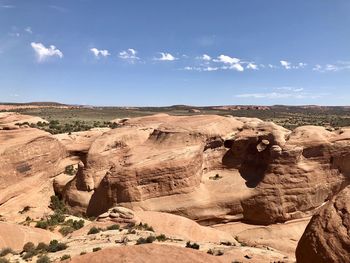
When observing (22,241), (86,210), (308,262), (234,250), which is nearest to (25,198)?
(86,210)

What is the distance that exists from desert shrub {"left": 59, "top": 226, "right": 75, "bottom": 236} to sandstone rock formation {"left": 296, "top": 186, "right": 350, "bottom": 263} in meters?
17.5

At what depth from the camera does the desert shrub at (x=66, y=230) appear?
26250 mm

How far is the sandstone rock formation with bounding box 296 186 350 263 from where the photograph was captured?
11.3 metres

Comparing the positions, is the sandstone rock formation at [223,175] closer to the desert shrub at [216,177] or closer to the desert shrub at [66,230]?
the desert shrub at [216,177]

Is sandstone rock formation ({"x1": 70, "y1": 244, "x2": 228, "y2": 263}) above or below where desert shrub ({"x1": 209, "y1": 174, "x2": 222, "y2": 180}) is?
below

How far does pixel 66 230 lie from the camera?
26.4 metres

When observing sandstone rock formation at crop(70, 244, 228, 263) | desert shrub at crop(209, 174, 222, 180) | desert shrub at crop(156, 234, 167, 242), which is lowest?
desert shrub at crop(156, 234, 167, 242)

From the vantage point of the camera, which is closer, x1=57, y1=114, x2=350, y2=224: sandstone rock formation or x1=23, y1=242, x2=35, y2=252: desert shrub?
x1=23, y1=242, x2=35, y2=252: desert shrub

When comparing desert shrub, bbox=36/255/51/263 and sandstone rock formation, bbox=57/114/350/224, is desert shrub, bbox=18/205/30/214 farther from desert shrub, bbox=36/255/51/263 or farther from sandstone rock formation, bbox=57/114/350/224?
desert shrub, bbox=36/255/51/263

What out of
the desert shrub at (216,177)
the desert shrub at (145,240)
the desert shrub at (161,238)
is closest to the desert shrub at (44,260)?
the desert shrub at (145,240)

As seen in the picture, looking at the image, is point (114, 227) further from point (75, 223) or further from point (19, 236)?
point (19, 236)

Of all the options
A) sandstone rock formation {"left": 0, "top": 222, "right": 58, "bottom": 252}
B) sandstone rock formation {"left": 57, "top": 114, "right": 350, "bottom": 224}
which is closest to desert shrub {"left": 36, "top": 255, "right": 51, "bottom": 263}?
sandstone rock formation {"left": 0, "top": 222, "right": 58, "bottom": 252}

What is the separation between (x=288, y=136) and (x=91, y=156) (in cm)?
1550

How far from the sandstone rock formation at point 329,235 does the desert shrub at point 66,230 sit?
17489 millimetres
